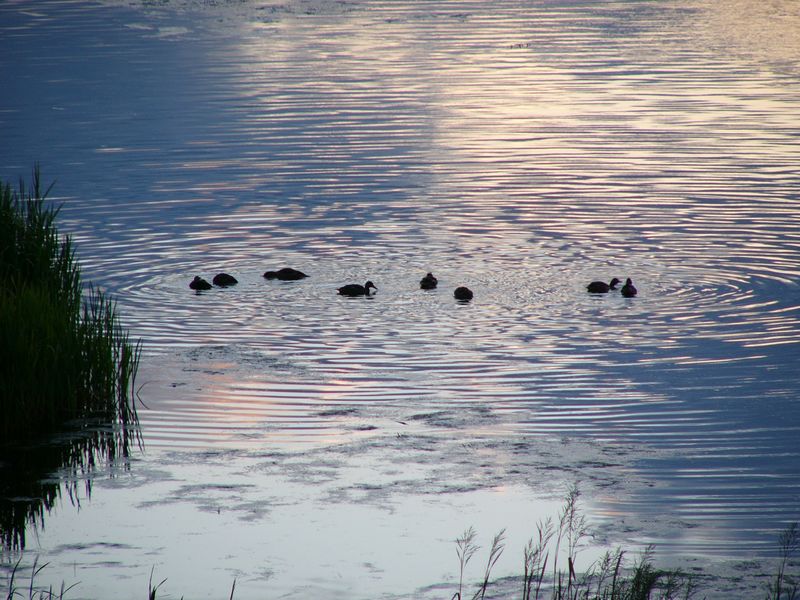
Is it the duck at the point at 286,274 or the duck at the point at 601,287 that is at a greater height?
the duck at the point at 601,287

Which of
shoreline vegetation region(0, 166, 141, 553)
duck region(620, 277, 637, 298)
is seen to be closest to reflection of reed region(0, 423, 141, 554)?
shoreline vegetation region(0, 166, 141, 553)

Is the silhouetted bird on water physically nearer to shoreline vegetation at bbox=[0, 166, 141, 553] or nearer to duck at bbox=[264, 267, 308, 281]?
duck at bbox=[264, 267, 308, 281]

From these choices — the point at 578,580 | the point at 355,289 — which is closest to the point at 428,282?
the point at 355,289

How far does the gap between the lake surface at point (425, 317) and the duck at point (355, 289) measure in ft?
0.99

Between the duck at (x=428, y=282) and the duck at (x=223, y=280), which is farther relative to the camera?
the duck at (x=223, y=280)

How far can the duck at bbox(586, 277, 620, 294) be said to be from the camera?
15016mm

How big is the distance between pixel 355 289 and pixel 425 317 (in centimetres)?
115

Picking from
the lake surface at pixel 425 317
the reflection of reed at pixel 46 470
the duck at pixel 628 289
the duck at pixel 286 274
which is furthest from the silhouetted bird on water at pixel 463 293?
the reflection of reed at pixel 46 470

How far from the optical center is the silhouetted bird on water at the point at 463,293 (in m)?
14.8

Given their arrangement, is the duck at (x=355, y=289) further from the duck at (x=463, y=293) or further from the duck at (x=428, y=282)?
the duck at (x=463, y=293)

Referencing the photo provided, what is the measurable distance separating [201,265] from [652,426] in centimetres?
830

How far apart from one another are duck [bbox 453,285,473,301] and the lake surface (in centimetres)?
19

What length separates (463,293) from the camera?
14859 mm

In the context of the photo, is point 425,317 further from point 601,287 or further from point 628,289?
point 628,289
